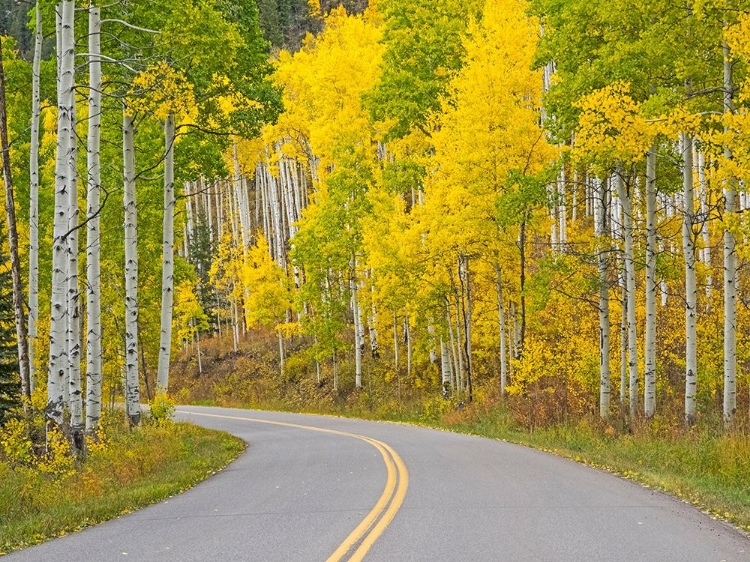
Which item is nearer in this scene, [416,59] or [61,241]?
[61,241]

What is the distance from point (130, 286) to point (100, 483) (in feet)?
20.9

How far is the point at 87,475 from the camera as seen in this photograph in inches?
446

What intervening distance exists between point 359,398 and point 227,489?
20.2 meters

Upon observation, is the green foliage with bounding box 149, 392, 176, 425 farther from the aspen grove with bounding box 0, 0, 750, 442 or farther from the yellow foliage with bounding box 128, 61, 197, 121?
the yellow foliage with bounding box 128, 61, 197, 121

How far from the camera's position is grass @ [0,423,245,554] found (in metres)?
8.60

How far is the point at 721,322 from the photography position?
748 inches

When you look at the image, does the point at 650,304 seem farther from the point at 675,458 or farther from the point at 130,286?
the point at 130,286

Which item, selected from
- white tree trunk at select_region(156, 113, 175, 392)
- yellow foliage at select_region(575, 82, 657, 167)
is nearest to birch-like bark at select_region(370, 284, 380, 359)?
white tree trunk at select_region(156, 113, 175, 392)

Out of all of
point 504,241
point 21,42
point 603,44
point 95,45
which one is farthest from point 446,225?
point 21,42

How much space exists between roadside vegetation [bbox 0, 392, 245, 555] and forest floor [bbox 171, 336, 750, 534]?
4365mm

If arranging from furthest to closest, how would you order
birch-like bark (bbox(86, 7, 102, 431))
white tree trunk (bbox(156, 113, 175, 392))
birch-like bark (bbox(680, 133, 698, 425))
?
white tree trunk (bbox(156, 113, 175, 392)) → birch-like bark (bbox(680, 133, 698, 425)) → birch-like bark (bbox(86, 7, 102, 431))


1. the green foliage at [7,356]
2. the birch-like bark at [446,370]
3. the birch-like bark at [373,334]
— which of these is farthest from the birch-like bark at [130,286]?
the birch-like bark at [373,334]

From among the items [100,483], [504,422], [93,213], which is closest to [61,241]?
[93,213]

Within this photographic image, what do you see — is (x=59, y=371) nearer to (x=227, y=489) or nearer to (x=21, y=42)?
(x=227, y=489)
